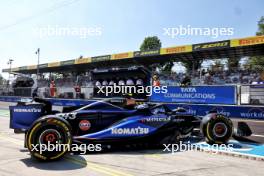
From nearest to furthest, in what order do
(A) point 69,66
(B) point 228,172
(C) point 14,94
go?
(B) point 228,172
(C) point 14,94
(A) point 69,66

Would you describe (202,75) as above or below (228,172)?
above

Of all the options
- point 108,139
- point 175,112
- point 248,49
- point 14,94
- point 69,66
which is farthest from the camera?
point 69,66

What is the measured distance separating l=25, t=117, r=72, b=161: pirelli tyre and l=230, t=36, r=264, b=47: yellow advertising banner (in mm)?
16803

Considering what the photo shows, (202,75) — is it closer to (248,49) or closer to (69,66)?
(248,49)

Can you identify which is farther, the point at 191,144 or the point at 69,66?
the point at 69,66

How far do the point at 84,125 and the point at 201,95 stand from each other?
25.3ft

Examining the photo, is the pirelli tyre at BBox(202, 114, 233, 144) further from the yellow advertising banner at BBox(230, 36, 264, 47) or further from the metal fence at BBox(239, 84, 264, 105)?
the yellow advertising banner at BBox(230, 36, 264, 47)

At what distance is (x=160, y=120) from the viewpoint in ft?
25.3

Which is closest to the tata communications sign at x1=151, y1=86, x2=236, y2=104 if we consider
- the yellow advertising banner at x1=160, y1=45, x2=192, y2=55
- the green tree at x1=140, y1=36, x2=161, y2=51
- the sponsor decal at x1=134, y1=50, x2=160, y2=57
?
the yellow advertising banner at x1=160, y1=45, x2=192, y2=55

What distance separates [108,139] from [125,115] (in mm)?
851

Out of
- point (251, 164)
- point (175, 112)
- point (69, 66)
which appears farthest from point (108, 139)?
point (69, 66)

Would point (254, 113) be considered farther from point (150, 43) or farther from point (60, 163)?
point (150, 43)

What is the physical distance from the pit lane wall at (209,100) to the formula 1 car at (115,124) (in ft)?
8.80

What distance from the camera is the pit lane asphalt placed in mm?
5559
